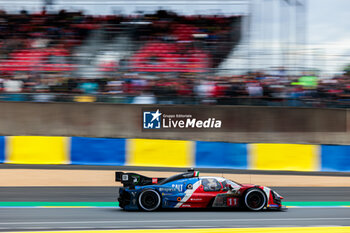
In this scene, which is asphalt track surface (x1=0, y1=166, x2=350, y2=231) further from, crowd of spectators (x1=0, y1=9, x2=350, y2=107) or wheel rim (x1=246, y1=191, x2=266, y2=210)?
crowd of spectators (x1=0, y1=9, x2=350, y2=107)

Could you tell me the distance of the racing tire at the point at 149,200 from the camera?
9031mm

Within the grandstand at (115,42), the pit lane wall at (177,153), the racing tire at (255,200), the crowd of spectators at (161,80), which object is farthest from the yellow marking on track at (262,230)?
the grandstand at (115,42)

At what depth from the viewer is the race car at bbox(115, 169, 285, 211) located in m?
9.06

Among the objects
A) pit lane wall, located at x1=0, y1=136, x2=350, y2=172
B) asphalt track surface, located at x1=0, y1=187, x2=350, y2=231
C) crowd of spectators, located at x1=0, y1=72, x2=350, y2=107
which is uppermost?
crowd of spectators, located at x1=0, y1=72, x2=350, y2=107

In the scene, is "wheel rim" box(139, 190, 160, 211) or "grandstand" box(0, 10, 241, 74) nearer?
"wheel rim" box(139, 190, 160, 211)

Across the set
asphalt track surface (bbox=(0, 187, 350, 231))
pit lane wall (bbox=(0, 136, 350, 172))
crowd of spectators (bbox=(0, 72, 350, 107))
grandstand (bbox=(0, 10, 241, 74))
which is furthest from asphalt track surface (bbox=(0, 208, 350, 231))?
grandstand (bbox=(0, 10, 241, 74))

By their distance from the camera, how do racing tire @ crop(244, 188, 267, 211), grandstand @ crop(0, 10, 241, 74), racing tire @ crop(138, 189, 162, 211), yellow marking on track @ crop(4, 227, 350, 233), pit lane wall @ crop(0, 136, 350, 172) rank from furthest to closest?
1. grandstand @ crop(0, 10, 241, 74)
2. pit lane wall @ crop(0, 136, 350, 172)
3. racing tire @ crop(244, 188, 267, 211)
4. racing tire @ crop(138, 189, 162, 211)
5. yellow marking on track @ crop(4, 227, 350, 233)

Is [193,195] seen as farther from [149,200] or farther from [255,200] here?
[255,200]

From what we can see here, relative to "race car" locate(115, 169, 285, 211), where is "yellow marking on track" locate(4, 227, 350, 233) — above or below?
below

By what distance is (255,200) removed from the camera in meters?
9.27

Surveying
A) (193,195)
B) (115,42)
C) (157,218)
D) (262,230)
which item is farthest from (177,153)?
(262,230)

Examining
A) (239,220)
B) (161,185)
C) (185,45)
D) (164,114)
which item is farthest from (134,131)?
(239,220)

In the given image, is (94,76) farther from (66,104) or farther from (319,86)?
(319,86)

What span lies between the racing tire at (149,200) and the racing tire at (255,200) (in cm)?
163
